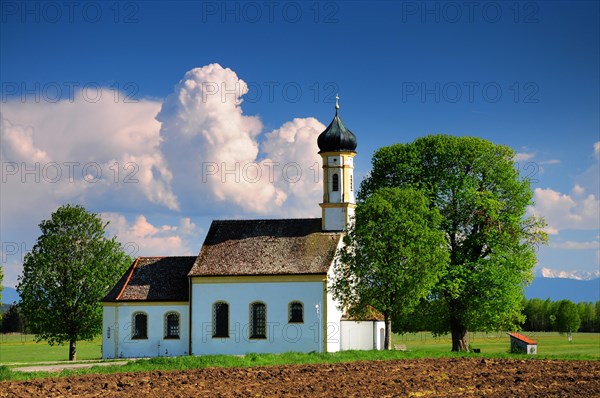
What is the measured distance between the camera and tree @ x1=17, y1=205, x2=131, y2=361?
58.0 m

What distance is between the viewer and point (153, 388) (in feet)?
97.0

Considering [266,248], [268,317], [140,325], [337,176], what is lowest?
[140,325]

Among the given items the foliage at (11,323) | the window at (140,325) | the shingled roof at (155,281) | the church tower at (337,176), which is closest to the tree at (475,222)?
the church tower at (337,176)

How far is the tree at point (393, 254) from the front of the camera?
159ft

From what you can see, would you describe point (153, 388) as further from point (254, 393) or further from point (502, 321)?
point (502, 321)

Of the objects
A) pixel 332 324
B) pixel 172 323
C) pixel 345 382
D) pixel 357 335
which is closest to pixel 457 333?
pixel 357 335

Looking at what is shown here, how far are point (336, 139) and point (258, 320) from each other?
1367 centimetres

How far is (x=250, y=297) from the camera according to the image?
2106 inches

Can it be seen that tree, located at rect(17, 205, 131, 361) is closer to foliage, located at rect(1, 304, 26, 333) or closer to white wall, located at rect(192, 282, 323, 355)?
white wall, located at rect(192, 282, 323, 355)

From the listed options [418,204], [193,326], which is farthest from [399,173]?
[193,326]

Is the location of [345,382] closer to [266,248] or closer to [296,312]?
[296,312]

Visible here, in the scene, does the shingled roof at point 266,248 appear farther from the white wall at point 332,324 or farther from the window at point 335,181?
the window at point 335,181

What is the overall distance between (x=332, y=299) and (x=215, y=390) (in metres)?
24.0

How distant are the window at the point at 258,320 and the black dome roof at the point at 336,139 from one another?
12.0 meters
